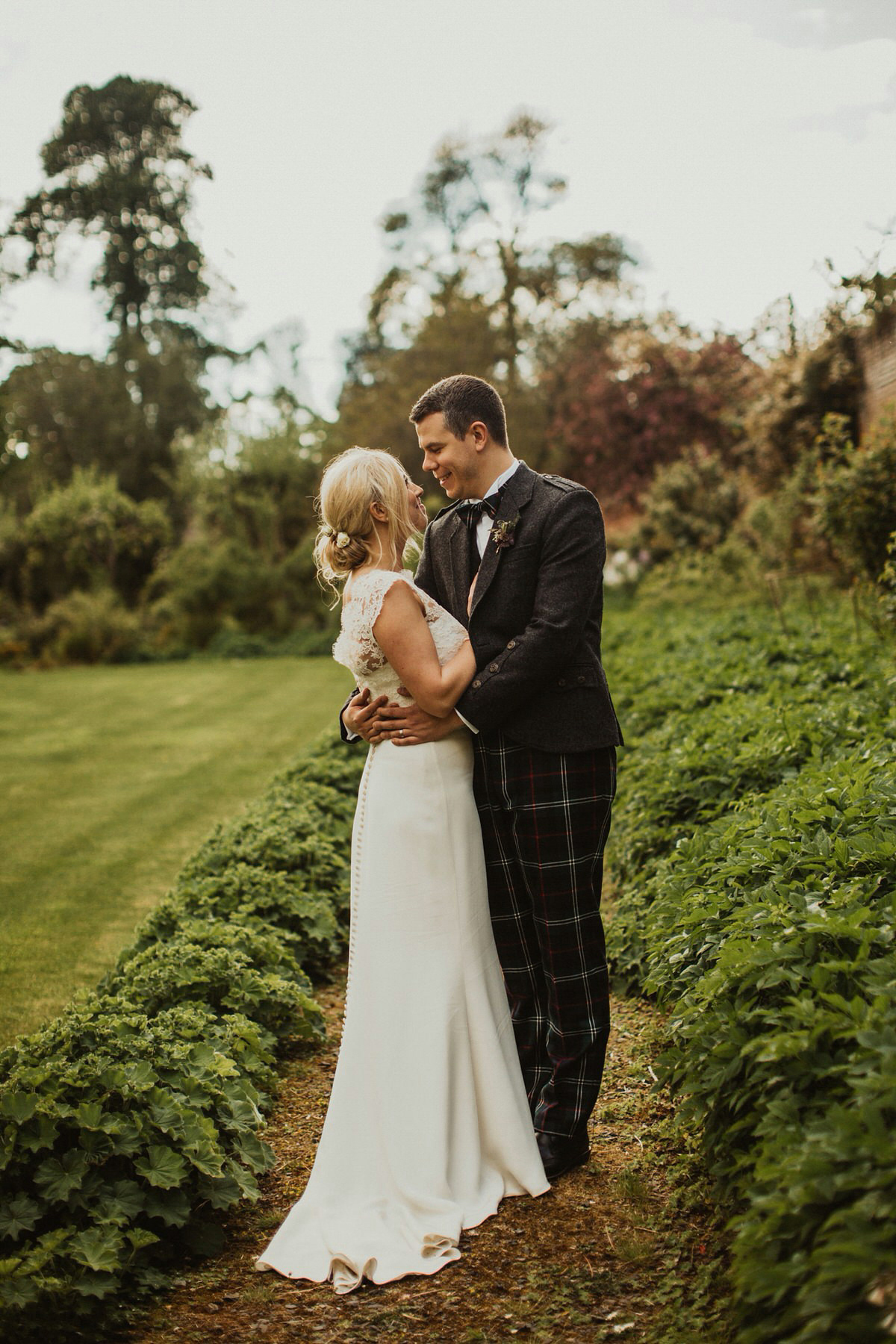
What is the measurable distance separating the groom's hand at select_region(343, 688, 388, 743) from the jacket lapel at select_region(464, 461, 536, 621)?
0.38 metres

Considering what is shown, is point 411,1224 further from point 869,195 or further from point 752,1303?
point 869,195

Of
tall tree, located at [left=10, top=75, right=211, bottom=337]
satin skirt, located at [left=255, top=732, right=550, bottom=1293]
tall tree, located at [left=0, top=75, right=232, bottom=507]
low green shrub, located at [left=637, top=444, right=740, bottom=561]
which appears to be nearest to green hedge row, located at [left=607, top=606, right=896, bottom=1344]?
satin skirt, located at [left=255, top=732, right=550, bottom=1293]

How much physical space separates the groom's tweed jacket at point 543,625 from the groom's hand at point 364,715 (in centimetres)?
27

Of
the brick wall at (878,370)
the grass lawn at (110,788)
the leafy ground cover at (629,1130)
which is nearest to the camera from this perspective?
the leafy ground cover at (629,1130)

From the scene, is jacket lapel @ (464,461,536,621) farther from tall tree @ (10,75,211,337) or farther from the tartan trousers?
tall tree @ (10,75,211,337)

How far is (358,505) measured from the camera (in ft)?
9.41

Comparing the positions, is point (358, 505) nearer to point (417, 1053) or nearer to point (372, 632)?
point (372, 632)

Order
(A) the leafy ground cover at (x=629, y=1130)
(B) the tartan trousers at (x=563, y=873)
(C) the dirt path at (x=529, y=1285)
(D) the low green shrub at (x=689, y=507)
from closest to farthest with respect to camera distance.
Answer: (A) the leafy ground cover at (x=629, y=1130)
(C) the dirt path at (x=529, y=1285)
(B) the tartan trousers at (x=563, y=873)
(D) the low green shrub at (x=689, y=507)

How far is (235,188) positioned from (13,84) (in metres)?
23.1

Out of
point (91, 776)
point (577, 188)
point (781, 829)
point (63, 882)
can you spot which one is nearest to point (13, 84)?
point (91, 776)

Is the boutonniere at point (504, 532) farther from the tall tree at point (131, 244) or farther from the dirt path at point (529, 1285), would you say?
the tall tree at point (131, 244)

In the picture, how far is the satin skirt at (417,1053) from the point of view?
8.82 feet

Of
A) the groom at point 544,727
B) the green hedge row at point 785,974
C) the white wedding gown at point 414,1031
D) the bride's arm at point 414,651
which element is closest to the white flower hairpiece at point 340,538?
the white wedding gown at point 414,1031

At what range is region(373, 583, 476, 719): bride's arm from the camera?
9.19 ft
